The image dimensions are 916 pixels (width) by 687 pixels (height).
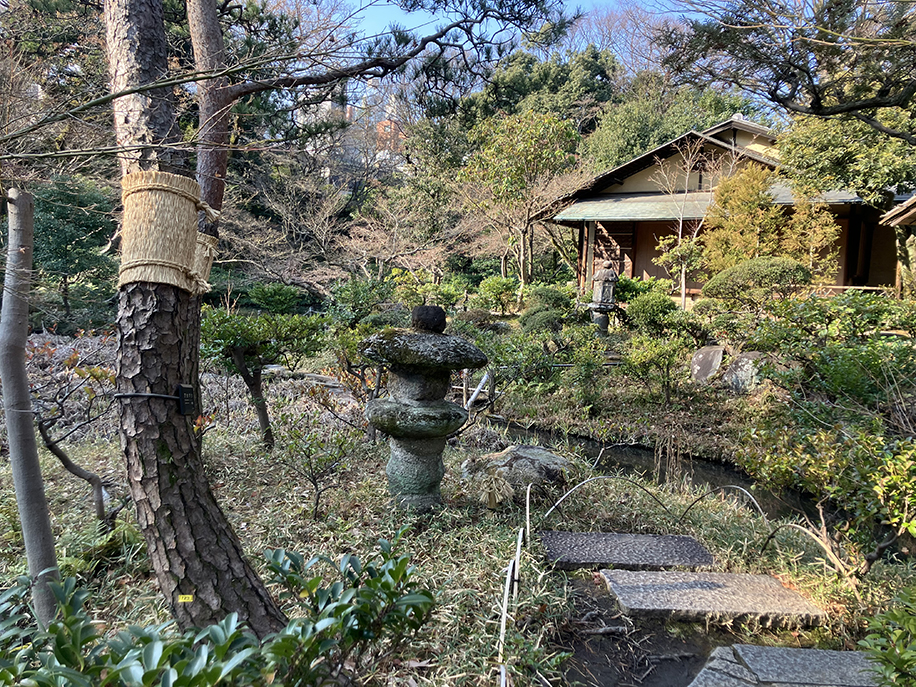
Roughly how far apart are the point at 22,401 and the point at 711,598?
9.89 feet

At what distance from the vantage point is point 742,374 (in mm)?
7648

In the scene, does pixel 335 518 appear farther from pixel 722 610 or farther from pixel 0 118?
pixel 0 118

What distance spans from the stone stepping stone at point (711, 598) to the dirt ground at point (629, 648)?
0.22ft

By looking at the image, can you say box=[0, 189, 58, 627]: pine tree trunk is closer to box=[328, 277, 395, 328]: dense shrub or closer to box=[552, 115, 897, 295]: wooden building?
box=[328, 277, 395, 328]: dense shrub

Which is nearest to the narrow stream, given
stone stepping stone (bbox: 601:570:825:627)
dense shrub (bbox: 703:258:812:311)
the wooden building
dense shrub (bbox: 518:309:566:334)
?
stone stepping stone (bbox: 601:570:825:627)

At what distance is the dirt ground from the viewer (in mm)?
2068

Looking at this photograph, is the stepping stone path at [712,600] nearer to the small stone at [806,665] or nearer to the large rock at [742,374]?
the small stone at [806,665]

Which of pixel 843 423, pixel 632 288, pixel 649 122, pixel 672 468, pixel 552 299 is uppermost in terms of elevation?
pixel 649 122

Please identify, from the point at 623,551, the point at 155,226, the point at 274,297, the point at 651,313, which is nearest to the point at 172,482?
the point at 155,226

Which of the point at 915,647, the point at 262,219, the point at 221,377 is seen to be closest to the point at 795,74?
the point at 915,647

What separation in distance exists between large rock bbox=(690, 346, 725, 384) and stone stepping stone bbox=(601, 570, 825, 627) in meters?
5.81

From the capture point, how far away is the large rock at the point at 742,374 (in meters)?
7.51

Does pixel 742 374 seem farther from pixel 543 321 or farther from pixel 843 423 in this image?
pixel 843 423

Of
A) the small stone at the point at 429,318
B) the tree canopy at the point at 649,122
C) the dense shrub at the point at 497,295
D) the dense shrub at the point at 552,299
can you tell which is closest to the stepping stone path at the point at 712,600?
the small stone at the point at 429,318
